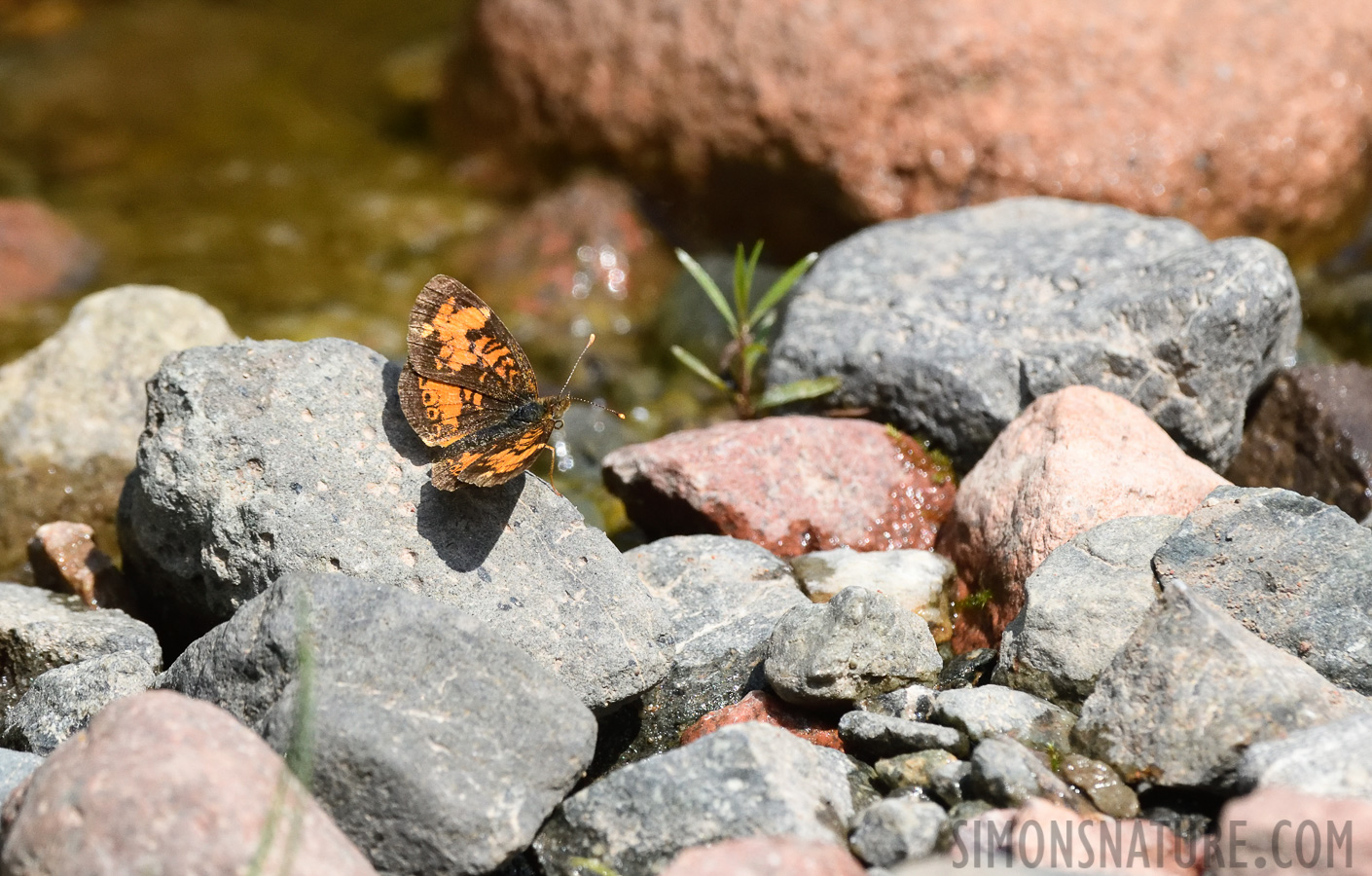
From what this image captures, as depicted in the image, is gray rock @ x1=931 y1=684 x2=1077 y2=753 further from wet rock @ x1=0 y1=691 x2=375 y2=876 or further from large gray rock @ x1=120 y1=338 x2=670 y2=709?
wet rock @ x1=0 y1=691 x2=375 y2=876

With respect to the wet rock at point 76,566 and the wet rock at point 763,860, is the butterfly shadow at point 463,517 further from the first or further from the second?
the wet rock at point 76,566

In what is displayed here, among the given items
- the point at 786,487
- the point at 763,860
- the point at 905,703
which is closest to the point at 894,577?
the point at 786,487

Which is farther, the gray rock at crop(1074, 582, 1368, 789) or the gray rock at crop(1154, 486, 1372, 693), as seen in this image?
the gray rock at crop(1154, 486, 1372, 693)

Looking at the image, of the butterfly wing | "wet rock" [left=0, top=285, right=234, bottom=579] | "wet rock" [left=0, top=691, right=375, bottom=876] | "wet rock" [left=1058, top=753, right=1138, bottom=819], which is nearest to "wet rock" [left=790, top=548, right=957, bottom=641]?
"wet rock" [left=1058, top=753, right=1138, bottom=819]

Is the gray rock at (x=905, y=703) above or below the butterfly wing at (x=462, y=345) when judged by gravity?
below

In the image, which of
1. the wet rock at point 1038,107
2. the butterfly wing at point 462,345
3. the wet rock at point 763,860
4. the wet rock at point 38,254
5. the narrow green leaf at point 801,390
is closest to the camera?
the wet rock at point 763,860

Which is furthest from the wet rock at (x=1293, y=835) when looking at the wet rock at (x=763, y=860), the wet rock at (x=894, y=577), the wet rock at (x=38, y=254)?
the wet rock at (x=38, y=254)
